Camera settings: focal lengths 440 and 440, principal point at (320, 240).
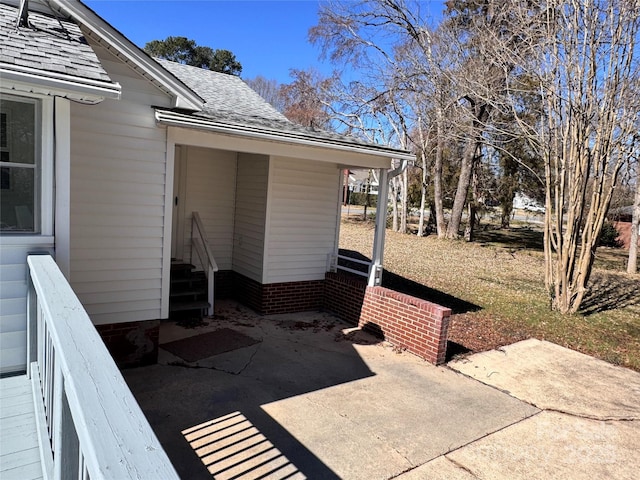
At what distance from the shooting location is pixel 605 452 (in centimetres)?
414

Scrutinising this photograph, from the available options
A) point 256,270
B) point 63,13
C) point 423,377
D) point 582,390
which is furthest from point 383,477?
point 63,13

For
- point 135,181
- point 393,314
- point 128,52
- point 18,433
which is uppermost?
point 128,52

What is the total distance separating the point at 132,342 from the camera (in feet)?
17.4

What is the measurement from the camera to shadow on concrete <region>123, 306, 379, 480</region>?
11.8 feet

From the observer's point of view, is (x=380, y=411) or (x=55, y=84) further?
(x=380, y=411)

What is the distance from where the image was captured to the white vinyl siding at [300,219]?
299 inches

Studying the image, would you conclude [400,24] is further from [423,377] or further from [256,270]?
[423,377]

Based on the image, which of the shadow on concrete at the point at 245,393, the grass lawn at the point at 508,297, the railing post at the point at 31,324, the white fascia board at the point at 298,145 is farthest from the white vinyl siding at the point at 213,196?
the railing post at the point at 31,324

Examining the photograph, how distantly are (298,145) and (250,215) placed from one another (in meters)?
1.95

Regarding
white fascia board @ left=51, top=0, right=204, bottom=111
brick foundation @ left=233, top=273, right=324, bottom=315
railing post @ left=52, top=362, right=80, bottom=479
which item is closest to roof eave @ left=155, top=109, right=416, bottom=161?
white fascia board @ left=51, top=0, right=204, bottom=111

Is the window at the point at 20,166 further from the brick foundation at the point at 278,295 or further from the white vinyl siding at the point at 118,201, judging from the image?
the brick foundation at the point at 278,295

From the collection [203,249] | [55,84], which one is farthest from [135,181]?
[203,249]

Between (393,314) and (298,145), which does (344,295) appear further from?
(298,145)

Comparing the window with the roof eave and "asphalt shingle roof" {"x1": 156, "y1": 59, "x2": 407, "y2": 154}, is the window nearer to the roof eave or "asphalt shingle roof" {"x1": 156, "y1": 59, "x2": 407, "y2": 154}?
the roof eave
